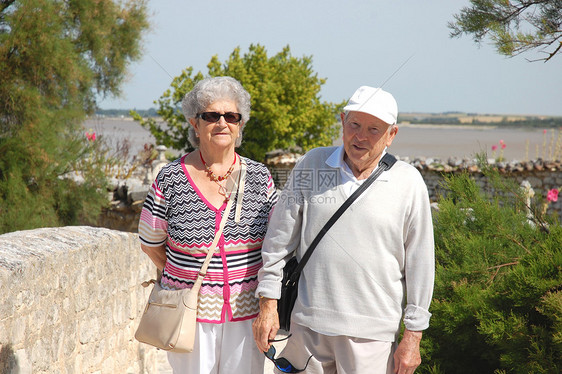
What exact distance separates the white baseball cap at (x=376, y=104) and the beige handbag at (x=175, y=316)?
0.68 metres

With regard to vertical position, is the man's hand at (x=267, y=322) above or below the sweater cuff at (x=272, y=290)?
below

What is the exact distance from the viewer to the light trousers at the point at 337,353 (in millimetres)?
2088

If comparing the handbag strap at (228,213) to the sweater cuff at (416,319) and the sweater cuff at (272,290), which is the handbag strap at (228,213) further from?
the sweater cuff at (416,319)

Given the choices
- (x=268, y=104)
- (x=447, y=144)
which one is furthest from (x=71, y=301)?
(x=447, y=144)

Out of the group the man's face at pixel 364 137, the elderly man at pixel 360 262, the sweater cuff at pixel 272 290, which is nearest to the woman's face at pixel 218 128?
the elderly man at pixel 360 262

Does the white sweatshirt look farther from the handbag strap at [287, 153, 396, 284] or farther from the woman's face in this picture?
the woman's face

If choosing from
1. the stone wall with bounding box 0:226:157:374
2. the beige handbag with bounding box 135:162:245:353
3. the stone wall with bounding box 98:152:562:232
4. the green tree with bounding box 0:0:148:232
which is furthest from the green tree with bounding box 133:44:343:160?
the beige handbag with bounding box 135:162:245:353

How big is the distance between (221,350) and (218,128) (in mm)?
948

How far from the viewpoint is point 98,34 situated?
9086 millimetres

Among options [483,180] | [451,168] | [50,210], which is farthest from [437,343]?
[451,168]

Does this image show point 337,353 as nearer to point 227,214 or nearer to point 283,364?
point 283,364

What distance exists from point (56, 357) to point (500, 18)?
3.76 metres

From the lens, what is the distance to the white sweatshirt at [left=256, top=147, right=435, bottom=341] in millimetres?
2068

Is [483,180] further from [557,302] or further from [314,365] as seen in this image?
[314,365]
